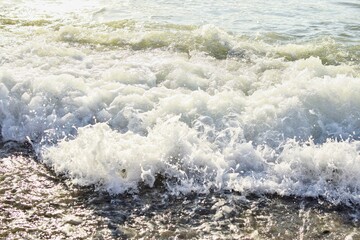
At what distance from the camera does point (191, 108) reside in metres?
6.25

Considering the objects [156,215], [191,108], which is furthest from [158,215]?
[191,108]

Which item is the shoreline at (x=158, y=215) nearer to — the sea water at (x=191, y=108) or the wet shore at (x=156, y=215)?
the wet shore at (x=156, y=215)

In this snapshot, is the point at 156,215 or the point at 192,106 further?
the point at 192,106

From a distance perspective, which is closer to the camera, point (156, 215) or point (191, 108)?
point (156, 215)

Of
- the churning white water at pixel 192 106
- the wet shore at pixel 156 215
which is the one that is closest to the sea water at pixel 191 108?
the churning white water at pixel 192 106

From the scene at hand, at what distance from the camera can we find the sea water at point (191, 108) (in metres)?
5.04

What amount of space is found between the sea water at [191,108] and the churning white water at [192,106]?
2 centimetres

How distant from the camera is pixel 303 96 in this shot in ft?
21.1

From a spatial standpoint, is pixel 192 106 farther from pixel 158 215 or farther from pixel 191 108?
pixel 158 215

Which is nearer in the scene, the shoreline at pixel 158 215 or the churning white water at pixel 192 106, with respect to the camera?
the shoreline at pixel 158 215

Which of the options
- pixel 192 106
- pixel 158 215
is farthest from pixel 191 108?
pixel 158 215

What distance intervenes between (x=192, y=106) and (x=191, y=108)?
4cm

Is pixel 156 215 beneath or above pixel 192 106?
beneath

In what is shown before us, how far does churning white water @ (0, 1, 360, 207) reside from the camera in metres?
5.08
